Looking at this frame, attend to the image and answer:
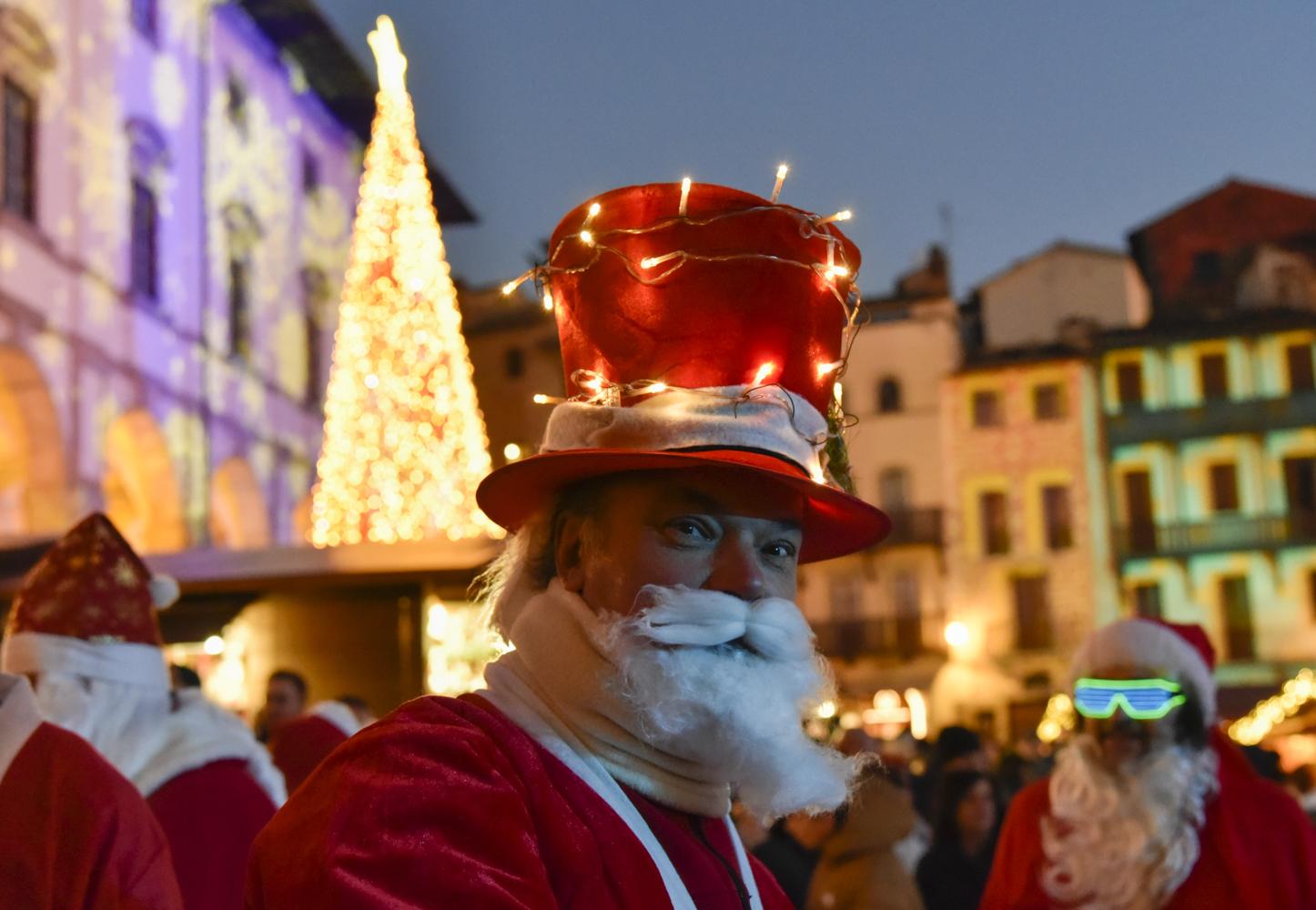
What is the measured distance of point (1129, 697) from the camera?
17.8 ft

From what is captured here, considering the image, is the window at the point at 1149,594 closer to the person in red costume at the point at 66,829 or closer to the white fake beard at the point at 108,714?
the white fake beard at the point at 108,714

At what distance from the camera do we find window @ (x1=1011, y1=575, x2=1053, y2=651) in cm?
3841

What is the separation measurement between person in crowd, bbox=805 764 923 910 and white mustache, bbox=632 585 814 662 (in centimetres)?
352

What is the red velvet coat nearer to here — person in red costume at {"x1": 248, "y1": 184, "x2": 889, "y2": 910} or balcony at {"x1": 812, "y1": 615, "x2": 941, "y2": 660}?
person in red costume at {"x1": 248, "y1": 184, "x2": 889, "y2": 910}

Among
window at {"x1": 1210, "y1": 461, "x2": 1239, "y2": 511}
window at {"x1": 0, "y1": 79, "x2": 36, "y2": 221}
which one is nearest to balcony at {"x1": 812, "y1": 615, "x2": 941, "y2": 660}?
window at {"x1": 1210, "y1": 461, "x2": 1239, "y2": 511}

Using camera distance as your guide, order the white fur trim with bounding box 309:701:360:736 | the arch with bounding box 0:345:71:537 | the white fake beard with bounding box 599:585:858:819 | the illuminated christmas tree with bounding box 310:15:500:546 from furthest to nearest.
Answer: the arch with bounding box 0:345:71:537 < the illuminated christmas tree with bounding box 310:15:500:546 < the white fur trim with bounding box 309:701:360:736 < the white fake beard with bounding box 599:585:858:819

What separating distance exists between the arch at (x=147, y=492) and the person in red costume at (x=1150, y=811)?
16.6 meters

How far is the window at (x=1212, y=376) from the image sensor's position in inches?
1507

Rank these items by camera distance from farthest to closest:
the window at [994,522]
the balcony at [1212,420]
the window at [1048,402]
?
1. the window at [994,522]
2. the window at [1048,402]
3. the balcony at [1212,420]

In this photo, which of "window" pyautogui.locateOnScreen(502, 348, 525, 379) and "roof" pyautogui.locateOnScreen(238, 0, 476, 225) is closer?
"roof" pyautogui.locateOnScreen(238, 0, 476, 225)

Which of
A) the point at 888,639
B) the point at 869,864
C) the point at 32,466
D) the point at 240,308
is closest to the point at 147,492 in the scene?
the point at 32,466

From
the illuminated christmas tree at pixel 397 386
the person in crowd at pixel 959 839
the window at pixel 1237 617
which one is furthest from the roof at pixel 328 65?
the person in crowd at pixel 959 839

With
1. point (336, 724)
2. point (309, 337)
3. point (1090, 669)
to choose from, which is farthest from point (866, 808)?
point (309, 337)

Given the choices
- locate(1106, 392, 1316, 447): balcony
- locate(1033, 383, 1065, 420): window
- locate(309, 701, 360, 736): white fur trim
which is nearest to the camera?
locate(309, 701, 360, 736): white fur trim
